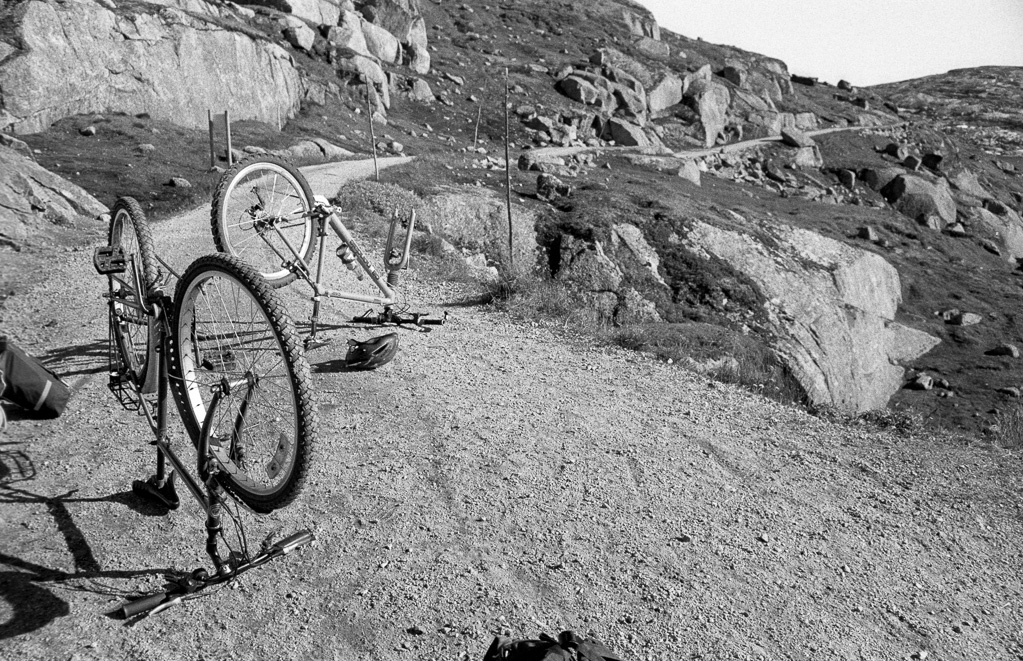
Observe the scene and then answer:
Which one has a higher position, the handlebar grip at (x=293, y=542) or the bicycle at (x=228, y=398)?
the bicycle at (x=228, y=398)

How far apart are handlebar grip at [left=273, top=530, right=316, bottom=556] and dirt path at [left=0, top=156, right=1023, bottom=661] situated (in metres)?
0.15

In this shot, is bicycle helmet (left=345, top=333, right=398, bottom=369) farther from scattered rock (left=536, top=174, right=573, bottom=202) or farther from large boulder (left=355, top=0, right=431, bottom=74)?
large boulder (left=355, top=0, right=431, bottom=74)

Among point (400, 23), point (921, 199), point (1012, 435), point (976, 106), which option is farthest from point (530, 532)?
point (976, 106)

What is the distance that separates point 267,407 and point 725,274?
30392mm

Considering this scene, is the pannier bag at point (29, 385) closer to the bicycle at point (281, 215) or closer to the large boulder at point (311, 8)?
the bicycle at point (281, 215)

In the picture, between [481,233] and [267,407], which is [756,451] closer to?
[267,407]

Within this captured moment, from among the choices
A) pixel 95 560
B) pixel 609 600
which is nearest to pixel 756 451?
pixel 609 600

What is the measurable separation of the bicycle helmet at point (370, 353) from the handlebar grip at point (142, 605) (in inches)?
180

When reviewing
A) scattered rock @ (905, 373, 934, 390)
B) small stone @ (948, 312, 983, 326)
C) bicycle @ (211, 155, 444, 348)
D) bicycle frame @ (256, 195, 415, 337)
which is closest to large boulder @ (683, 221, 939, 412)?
scattered rock @ (905, 373, 934, 390)

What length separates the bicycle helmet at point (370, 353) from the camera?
9117mm

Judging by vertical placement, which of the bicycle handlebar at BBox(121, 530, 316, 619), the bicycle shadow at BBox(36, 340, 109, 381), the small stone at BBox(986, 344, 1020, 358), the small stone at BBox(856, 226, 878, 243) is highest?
the bicycle shadow at BBox(36, 340, 109, 381)

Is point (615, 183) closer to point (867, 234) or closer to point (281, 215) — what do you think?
point (867, 234)

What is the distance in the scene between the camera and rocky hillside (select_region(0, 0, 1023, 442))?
29.5 metres

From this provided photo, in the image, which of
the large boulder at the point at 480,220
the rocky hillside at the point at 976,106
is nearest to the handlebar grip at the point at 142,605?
the large boulder at the point at 480,220
